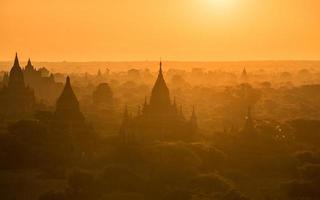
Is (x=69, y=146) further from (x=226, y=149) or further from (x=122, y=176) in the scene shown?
(x=226, y=149)

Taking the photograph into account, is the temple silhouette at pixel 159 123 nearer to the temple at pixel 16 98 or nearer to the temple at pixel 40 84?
the temple at pixel 16 98

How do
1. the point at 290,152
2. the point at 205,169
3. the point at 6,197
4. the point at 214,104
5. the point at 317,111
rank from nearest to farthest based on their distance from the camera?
the point at 6,197 → the point at 205,169 → the point at 290,152 → the point at 317,111 → the point at 214,104

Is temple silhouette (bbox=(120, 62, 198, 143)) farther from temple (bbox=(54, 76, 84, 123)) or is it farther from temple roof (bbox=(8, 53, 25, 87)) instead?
temple roof (bbox=(8, 53, 25, 87))

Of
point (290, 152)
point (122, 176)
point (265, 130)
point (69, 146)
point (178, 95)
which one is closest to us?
point (122, 176)

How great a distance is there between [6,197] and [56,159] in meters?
9.27

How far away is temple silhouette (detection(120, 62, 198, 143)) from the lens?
48.6 m

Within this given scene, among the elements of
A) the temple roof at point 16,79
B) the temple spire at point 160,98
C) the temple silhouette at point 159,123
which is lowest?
the temple silhouette at point 159,123

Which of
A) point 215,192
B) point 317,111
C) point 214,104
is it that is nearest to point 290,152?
point 215,192

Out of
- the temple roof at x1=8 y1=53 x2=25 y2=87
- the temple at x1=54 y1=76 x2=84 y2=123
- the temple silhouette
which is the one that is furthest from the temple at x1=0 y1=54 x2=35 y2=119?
the temple silhouette

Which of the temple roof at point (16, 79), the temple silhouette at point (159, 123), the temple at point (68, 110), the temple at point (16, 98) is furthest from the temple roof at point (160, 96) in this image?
the temple roof at point (16, 79)

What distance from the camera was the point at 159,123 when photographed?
49.3 metres

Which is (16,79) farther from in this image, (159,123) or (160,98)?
(159,123)

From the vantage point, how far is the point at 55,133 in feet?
155

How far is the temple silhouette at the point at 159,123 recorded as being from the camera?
4856 centimetres
